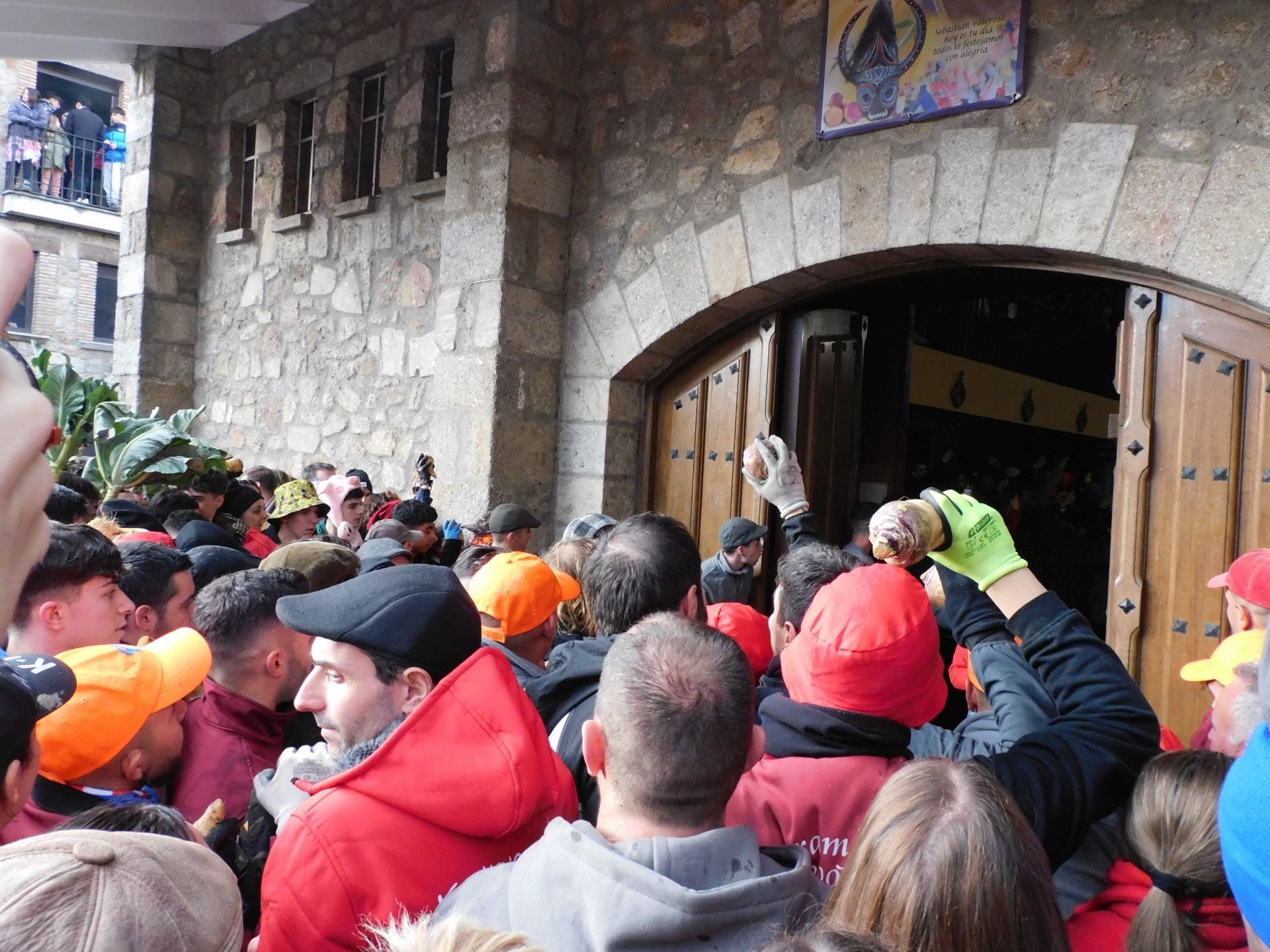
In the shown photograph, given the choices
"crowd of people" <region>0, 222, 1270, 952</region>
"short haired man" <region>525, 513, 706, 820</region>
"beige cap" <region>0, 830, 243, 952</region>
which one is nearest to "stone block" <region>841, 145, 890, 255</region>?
"crowd of people" <region>0, 222, 1270, 952</region>

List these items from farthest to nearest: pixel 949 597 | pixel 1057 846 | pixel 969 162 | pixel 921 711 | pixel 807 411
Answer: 1. pixel 807 411
2. pixel 969 162
3. pixel 949 597
4. pixel 921 711
5. pixel 1057 846

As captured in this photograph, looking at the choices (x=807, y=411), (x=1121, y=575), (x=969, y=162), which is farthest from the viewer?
(x=807, y=411)

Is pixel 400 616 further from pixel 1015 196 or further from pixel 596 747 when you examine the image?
pixel 1015 196

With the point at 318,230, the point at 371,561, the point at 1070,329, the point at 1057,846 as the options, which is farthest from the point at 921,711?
the point at 1070,329

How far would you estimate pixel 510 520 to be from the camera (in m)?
4.32

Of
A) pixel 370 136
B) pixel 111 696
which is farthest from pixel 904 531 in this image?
pixel 370 136

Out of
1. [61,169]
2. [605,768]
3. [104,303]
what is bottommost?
[605,768]

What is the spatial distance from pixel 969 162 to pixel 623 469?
2.24 metres

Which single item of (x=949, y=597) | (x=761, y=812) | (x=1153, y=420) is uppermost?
(x=1153, y=420)

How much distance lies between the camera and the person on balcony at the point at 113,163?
65.3 feet

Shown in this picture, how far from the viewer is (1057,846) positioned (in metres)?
1.41

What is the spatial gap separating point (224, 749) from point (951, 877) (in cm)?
141

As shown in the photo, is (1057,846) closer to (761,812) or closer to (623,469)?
(761,812)

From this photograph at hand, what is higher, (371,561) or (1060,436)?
(1060,436)
